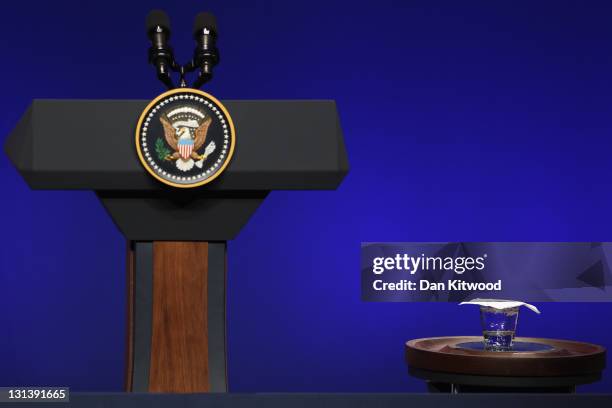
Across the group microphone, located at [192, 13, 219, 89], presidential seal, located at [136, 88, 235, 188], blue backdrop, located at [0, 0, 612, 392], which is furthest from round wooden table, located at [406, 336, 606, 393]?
blue backdrop, located at [0, 0, 612, 392]

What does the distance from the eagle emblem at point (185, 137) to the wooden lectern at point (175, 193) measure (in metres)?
0.06

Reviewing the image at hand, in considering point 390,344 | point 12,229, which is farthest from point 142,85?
point 390,344

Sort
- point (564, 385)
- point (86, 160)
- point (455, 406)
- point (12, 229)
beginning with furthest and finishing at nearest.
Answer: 1. point (12, 229)
2. point (564, 385)
3. point (86, 160)
4. point (455, 406)

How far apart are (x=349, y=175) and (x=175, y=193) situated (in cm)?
169

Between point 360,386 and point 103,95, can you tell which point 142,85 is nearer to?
point 103,95

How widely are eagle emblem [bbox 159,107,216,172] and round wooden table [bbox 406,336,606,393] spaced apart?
29.1 inches

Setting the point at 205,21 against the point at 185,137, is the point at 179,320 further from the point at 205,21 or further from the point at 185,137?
Answer: the point at 205,21

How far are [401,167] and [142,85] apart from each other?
127 centimetres

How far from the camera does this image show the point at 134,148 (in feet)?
4.58

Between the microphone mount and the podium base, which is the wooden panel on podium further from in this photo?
the microphone mount

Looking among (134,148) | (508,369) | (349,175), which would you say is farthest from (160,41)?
(349,175)

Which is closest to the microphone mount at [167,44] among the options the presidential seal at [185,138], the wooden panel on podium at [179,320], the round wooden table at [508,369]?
the presidential seal at [185,138]

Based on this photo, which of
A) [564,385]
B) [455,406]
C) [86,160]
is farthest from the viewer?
[564,385]

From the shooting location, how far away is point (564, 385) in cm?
154
